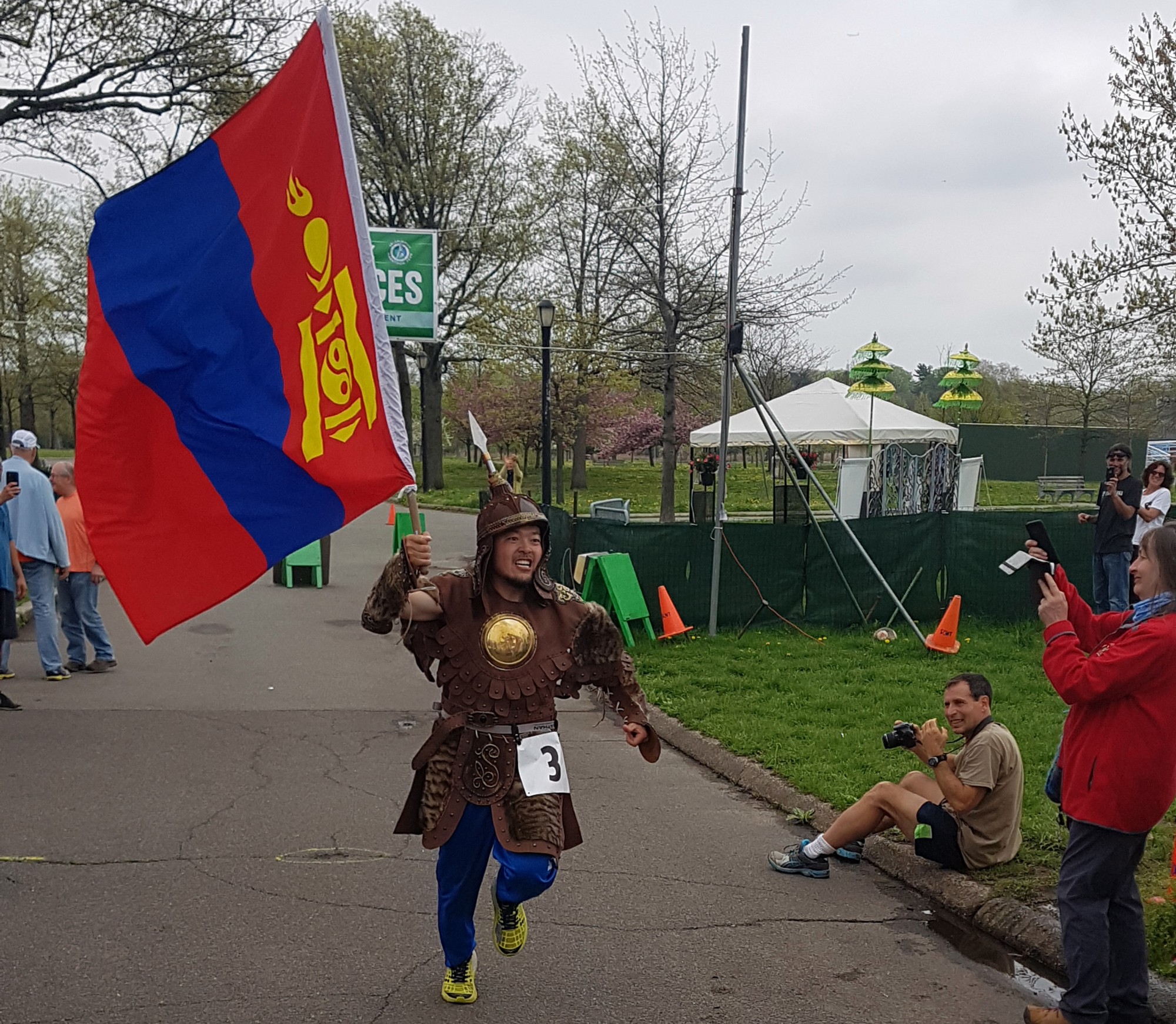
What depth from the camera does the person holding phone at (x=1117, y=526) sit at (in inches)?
Result: 433

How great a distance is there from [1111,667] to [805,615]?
29.0 feet

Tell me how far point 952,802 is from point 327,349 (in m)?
3.49

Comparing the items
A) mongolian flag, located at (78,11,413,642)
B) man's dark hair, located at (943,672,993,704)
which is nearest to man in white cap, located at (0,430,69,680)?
mongolian flag, located at (78,11,413,642)

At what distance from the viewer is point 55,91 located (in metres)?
17.1

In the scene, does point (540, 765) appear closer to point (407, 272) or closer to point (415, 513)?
point (415, 513)

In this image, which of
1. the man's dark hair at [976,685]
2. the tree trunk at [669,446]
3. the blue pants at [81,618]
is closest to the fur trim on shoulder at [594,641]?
the man's dark hair at [976,685]

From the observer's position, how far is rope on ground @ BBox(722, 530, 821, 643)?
39.2 ft

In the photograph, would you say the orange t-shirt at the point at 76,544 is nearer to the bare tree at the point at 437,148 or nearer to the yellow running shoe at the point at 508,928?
the yellow running shoe at the point at 508,928

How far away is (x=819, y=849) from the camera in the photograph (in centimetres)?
533

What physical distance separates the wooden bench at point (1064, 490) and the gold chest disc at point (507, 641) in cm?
3459

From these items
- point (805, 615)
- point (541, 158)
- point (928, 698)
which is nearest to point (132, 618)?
point (928, 698)

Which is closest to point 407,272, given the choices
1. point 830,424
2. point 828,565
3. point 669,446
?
point 828,565

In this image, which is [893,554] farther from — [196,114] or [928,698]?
[196,114]

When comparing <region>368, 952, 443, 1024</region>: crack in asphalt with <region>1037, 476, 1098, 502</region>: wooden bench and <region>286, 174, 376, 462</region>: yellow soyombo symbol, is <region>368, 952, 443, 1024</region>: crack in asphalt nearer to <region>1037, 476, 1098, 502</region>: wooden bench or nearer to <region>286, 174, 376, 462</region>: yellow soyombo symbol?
<region>286, 174, 376, 462</region>: yellow soyombo symbol
